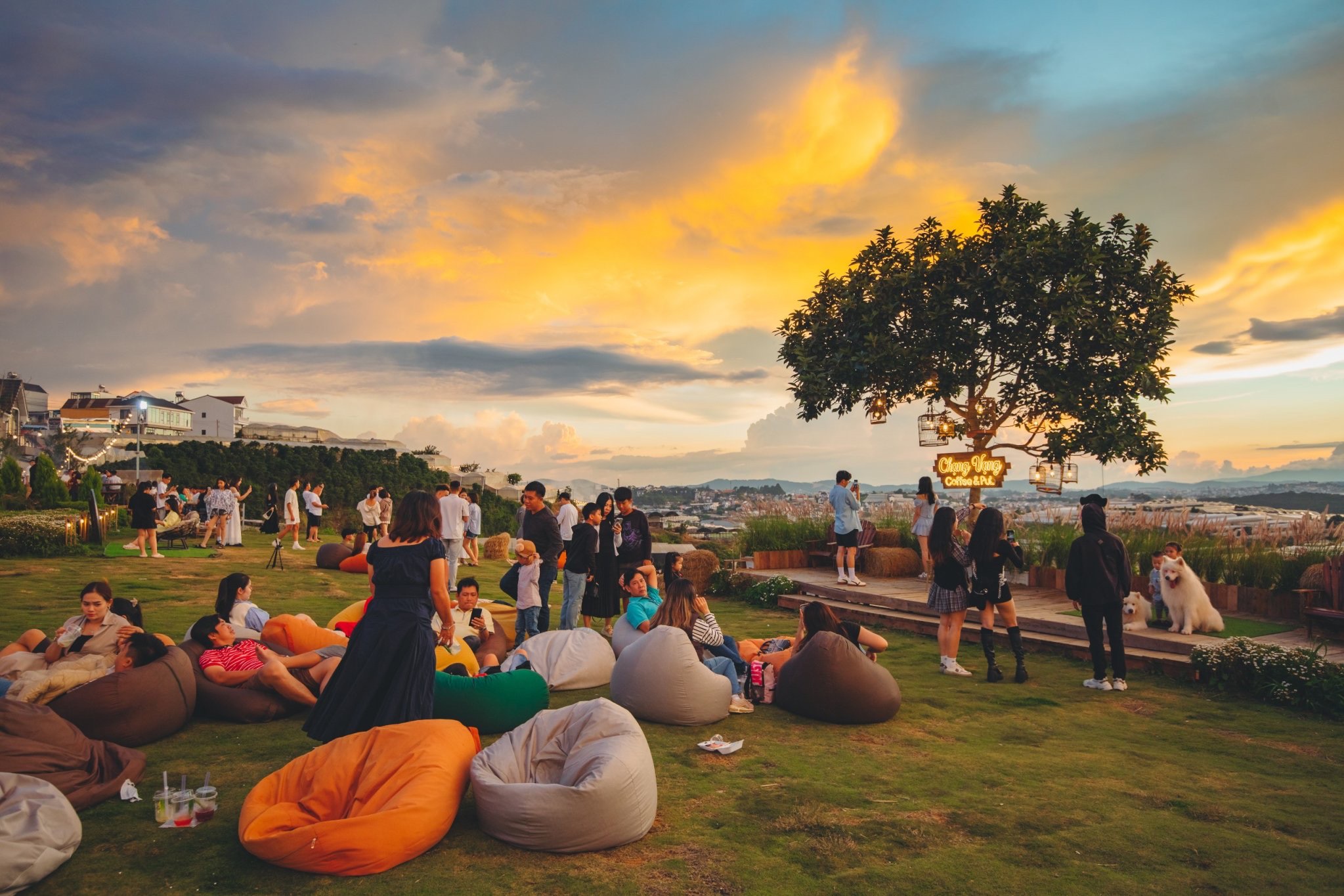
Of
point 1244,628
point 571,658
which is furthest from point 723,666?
point 1244,628

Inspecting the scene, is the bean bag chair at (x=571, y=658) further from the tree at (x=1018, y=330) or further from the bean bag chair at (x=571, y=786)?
the tree at (x=1018, y=330)

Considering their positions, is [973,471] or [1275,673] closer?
[1275,673]

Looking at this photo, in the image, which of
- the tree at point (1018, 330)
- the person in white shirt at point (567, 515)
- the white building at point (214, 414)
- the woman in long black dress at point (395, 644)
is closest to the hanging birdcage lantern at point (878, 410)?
the tree at point (1018, 330)

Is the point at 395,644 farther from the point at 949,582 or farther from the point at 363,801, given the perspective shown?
the point at 949,582

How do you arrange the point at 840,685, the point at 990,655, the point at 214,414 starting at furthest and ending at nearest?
the point at 214,414 → the point at 990,655 → the point at 840,685

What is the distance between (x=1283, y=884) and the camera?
3672 mm

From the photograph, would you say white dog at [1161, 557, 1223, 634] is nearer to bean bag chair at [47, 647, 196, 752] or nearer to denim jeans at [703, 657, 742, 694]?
denim jeans at [703, 657, 742, 694]

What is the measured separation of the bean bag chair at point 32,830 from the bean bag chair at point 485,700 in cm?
232

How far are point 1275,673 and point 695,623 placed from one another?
5028 millimetres

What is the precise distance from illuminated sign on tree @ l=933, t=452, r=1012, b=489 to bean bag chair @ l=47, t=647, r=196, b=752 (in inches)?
491

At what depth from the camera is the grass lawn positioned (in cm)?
368

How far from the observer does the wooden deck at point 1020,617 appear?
807 centimetres

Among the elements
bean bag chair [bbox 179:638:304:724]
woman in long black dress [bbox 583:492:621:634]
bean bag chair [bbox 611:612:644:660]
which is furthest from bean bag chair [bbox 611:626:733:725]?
woman in long black dress [bbox 583:492:621:634]

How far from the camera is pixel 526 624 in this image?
8.78 metres
